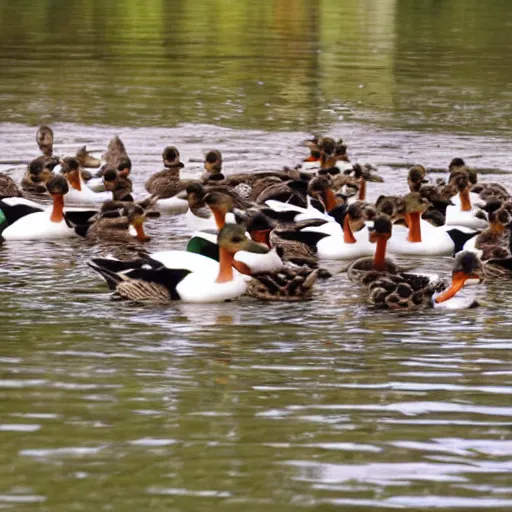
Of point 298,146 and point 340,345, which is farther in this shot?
point 298,146

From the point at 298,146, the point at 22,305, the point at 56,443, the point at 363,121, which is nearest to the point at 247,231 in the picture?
the point at 22,305

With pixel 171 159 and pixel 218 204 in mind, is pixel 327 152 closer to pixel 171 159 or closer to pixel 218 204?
pixel 171 159

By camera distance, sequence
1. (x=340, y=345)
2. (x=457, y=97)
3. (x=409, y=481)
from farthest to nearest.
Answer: (x=457, y=97) < (x=340, y=345) < (x=409, y=481)

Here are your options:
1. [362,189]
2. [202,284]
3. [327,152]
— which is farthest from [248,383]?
[327,152]

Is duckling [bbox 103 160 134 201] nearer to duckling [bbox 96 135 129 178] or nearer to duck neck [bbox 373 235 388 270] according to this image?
duckling [bbox 96 135 129 178]

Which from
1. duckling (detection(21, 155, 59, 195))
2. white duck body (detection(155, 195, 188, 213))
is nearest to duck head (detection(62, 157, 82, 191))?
duckling (detection(21, 155, 59, 195))

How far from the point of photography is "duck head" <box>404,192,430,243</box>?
38.1 ft

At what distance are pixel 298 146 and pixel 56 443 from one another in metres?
11.2

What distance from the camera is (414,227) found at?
1170 centimetres

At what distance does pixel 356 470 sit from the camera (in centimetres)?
610

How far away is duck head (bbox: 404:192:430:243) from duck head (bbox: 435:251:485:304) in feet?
6.13

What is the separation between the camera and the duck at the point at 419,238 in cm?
1161

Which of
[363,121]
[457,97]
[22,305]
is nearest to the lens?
[22,305]

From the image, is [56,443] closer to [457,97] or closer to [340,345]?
[340,345]
